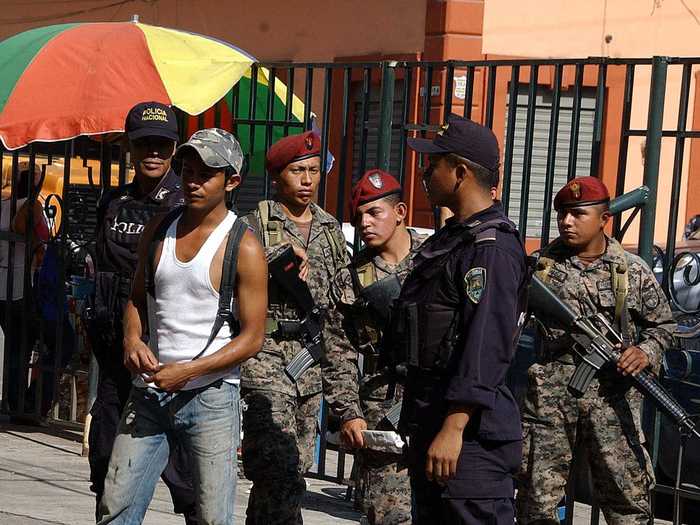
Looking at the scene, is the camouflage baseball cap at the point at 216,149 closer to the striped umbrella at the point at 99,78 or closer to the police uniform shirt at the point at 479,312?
the police uniform shirt at the point at 479,312

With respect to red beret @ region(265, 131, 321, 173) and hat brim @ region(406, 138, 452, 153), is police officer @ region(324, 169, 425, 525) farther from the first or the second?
hat brim @ region(406, 138, 452, 153)

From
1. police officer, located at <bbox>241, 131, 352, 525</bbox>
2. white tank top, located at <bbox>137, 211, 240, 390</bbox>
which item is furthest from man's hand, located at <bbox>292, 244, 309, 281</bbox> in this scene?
white tank top, located at <bbox>137, 211, 240, 390</bbox>

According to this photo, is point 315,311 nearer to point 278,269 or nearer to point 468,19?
point 278,269

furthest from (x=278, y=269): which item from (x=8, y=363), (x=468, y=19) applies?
(x=468, y=19)

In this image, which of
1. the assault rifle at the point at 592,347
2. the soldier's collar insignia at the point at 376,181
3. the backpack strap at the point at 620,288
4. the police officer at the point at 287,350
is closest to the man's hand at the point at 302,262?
the police officer at the point at 287,350

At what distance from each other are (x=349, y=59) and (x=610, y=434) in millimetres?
11431

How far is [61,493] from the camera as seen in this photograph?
7.62m

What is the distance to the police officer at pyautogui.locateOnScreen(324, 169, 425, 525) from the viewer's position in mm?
5629

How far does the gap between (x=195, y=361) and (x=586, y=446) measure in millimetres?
2189

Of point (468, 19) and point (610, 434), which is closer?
point (610, 434)

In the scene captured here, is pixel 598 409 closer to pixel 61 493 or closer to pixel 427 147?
pixel 427 147

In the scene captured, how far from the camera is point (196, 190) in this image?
4.89m

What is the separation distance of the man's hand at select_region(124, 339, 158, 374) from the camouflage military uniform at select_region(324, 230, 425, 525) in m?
1.01

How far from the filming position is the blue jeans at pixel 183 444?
4781 mm
